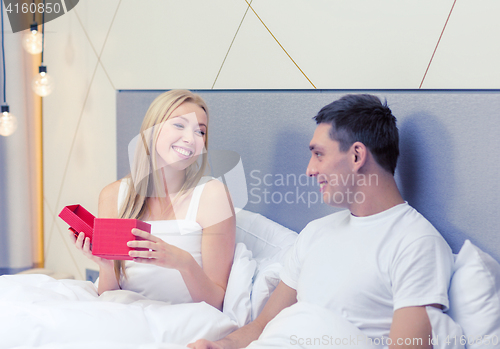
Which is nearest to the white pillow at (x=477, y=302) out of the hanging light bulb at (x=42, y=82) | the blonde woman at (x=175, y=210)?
the blonde woman at (x=175, y=210)

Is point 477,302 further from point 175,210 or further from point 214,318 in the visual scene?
point 175,210

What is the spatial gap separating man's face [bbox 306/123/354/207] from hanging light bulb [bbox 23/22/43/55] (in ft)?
4.98

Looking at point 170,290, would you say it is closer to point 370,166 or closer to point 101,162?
point 370,166

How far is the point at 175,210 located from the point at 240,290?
349 millimetres

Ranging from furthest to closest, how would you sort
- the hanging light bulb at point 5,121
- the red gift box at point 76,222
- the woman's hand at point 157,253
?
the hanging light bulb at point 5,121 → the red gift box at point 76,222 → the woman's hand at point 157,253

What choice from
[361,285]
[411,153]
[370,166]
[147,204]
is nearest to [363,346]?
Answer: [361,285]

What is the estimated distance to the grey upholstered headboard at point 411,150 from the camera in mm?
1051

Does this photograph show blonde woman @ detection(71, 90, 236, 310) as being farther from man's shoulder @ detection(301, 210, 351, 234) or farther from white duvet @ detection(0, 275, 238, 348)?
man's shoulder @ detection(301, 210, 351, 234)

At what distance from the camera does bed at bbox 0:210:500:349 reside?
35.3 inches

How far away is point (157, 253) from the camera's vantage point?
1120 mm

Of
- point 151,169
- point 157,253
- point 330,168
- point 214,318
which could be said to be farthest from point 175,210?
point 330,168

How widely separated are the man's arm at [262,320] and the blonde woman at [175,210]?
0.16 metres

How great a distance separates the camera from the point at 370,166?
1045 mm

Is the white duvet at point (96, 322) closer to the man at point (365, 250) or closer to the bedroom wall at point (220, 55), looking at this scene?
the man at point (365, 250)
